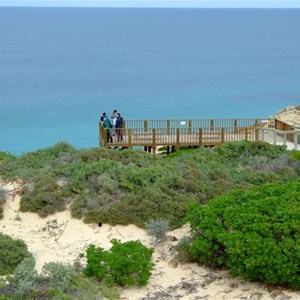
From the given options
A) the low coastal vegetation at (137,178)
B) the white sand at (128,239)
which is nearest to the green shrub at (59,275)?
the white sand at (128,239)

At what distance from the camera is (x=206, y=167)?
663 inches

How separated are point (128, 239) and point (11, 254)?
2583mm

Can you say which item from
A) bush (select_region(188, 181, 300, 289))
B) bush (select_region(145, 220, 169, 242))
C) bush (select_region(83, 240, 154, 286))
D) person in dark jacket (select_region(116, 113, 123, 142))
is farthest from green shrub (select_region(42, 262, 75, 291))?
person in dark jacket (select_region(116, 113, 123, 142))

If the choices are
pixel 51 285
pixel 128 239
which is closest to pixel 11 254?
pixel 51 285

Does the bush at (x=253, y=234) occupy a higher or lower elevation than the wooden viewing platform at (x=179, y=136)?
lower

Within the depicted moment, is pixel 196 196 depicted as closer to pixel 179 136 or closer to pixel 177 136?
pixel 177 136

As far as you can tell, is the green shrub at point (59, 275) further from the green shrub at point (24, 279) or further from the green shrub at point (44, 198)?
the green shrub at point (44, 198)

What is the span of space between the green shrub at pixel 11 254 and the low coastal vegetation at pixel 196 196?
1571 mm

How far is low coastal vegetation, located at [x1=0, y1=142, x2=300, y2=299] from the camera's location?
10.6 m

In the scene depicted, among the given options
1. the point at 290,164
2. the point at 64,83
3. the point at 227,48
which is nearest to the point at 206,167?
the point at 290,164

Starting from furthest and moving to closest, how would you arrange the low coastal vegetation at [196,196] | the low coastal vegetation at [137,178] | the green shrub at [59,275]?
the low coastal vegetation at [137,178], the low coastal vegetation at [196,196], the green shrub at [59,275]

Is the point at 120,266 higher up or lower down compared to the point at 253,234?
lower down

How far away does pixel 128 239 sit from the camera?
43.7ft

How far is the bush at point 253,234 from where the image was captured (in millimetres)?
10305
